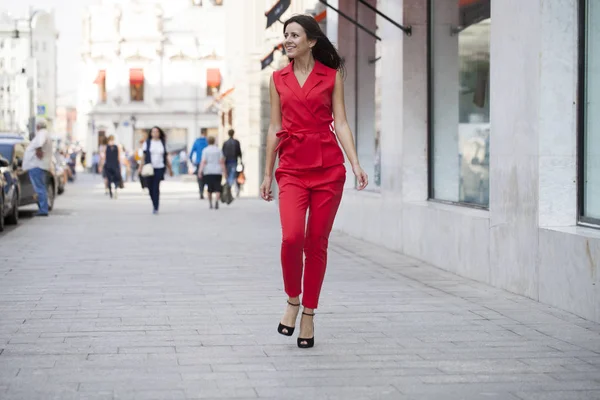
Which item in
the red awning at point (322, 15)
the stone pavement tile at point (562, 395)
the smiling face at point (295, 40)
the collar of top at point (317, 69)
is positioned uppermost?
the red awning at point (322, 15)

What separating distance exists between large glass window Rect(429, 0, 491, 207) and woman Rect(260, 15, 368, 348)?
4.47 m

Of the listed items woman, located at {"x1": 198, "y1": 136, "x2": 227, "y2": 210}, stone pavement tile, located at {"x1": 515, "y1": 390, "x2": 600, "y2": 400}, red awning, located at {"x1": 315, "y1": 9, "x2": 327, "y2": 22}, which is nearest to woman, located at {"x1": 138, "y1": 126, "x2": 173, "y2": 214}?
woman, located at {"x1": 198, "y1": 136, "x2": 227, "y2": 210}

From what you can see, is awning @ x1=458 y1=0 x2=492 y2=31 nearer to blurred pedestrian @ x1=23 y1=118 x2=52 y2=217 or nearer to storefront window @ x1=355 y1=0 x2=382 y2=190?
Answer: storefront window @ x1=355 y1=0 x2=382 y2=190

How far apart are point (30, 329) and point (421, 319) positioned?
2.53 meters

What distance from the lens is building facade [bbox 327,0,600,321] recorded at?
854 centimetres

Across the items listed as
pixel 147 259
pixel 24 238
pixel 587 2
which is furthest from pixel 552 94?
pixel 24 238

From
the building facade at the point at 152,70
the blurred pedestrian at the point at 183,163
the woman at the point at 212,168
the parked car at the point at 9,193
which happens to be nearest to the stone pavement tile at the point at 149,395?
the parked car at the point at 9,193

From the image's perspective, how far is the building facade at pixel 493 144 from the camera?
28.0ft

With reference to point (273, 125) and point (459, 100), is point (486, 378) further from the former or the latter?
point (459, 100)

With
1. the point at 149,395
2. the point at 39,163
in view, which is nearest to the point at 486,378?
the point at 149,395

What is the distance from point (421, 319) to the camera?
7863 mm

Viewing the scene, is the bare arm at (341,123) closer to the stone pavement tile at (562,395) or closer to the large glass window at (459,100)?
the stone pavement tile at (562,395)

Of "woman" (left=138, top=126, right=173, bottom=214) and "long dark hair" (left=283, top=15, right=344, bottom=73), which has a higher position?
"long dark hair" (left=283, top=15, right=344, bottom=73)

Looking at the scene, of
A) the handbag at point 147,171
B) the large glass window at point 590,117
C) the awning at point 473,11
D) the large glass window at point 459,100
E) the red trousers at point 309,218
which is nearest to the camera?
the red trousers at point 309,218
